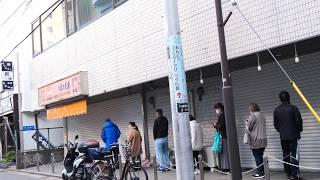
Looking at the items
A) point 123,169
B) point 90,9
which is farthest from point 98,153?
point 90,9

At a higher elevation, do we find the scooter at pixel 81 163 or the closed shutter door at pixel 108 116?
the closed shutter door at pixel 108 116

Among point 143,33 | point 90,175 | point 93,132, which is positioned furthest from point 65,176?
point 93,132

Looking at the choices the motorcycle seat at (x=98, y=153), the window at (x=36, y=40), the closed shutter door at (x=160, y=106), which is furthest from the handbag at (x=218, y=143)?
the window at (x=36, y=40)

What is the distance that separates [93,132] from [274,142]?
10831mm

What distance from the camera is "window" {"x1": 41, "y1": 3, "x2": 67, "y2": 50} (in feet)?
65.7

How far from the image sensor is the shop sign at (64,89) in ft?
56.0

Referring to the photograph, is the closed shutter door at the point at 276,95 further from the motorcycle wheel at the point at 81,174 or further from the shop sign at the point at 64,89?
the shop sign at the point at 64,89

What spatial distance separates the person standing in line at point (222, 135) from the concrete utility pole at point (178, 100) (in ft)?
11.2

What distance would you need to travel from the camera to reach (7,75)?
83.6 feet

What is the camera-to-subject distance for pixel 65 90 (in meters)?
18.6

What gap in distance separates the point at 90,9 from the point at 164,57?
19.6 ft

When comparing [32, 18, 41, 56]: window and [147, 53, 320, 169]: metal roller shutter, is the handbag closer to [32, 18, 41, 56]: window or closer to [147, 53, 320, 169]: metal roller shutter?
[147, 53, 320, 169]: metal roller shutter

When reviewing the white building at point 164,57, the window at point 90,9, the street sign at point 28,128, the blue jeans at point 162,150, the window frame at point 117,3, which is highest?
the window at point 90,9

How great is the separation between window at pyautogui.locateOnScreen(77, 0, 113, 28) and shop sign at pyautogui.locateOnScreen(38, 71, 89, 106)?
7.19ft
